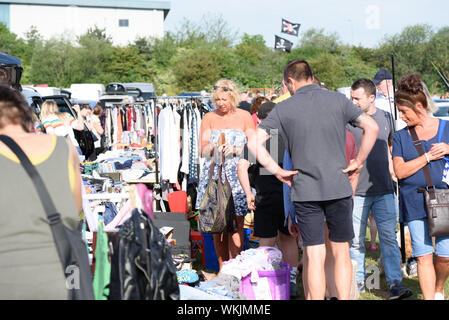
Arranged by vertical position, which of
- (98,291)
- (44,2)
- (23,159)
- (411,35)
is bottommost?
(98,291)

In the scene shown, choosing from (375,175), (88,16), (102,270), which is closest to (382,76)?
(375,175)

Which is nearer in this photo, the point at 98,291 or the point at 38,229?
the point at 38,229

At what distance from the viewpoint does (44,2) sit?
234 ft

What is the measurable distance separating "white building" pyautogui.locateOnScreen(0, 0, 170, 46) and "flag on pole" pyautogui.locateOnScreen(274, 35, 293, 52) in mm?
54734

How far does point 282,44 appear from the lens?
17656 mm

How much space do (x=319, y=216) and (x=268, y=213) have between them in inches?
43.3

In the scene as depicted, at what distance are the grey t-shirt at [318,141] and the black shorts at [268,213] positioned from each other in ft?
3.36

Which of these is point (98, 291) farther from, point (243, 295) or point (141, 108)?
point (141, 108)

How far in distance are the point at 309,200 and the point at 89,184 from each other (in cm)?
394

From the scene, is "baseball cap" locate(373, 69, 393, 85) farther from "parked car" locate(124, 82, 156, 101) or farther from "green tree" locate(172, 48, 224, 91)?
"green tree" locate(172, 48, 224, 91)

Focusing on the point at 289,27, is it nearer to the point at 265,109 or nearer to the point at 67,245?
the point at 265,109

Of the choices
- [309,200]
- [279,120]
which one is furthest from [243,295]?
[279,120]

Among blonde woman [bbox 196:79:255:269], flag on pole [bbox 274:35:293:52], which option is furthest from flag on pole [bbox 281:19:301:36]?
blonde woman [bbox 196:79:255:269]

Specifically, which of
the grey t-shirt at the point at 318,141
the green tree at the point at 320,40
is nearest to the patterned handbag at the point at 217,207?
the grey t-shirt at the point at 318,141
